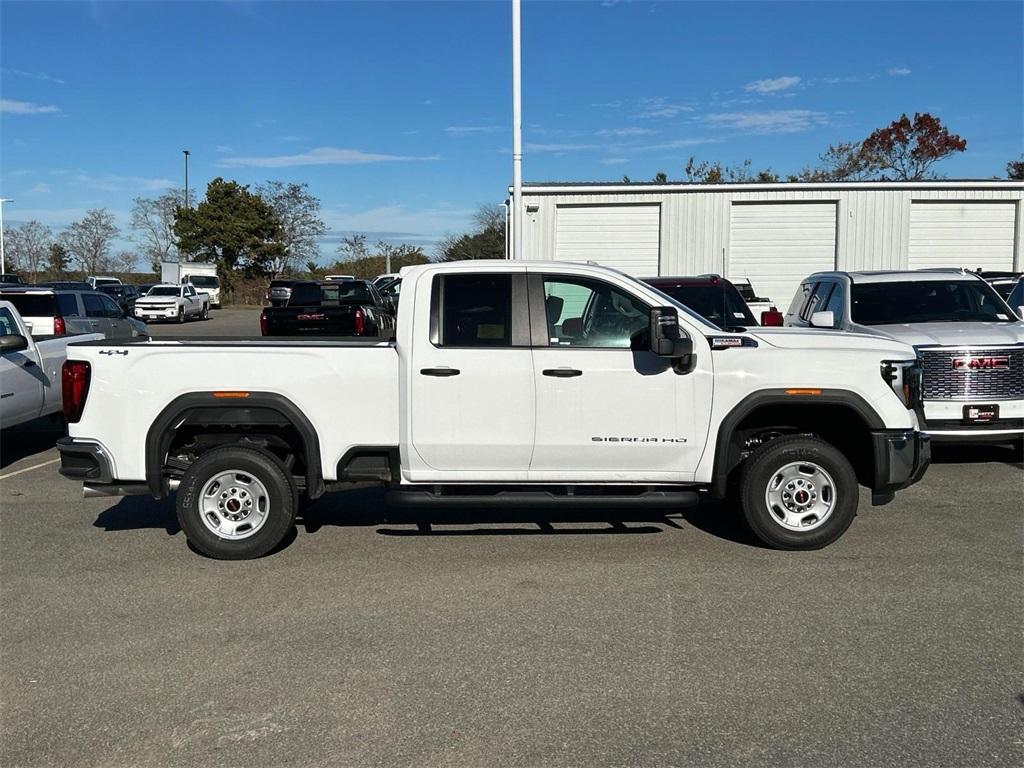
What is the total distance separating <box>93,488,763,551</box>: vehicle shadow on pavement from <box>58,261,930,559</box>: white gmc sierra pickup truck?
62cm

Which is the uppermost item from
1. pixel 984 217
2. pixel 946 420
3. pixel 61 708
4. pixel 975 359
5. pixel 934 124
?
pixel 934 124

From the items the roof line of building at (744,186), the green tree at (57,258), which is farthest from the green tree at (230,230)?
the roof line of building at (744,186)

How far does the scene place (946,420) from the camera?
8766 mm

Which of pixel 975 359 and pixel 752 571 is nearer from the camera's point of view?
pixel 752 571

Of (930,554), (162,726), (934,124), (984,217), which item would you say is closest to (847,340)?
(930,554)

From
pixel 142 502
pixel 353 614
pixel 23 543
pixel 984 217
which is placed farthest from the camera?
pixel 984 217

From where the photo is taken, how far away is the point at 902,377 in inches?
248

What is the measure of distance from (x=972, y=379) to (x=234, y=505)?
22.3 ft

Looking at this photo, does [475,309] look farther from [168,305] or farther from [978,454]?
[168,305]

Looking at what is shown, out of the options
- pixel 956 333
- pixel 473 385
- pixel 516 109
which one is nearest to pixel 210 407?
pixel 473 385

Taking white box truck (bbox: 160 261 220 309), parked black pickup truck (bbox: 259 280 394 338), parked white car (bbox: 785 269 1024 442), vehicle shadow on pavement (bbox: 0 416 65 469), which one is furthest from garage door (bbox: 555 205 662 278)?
white box truck (bbox: 160 261 220 309)

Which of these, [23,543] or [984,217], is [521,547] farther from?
[984,217]

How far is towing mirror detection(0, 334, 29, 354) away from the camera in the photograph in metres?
9.37

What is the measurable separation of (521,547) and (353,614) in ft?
5.33
